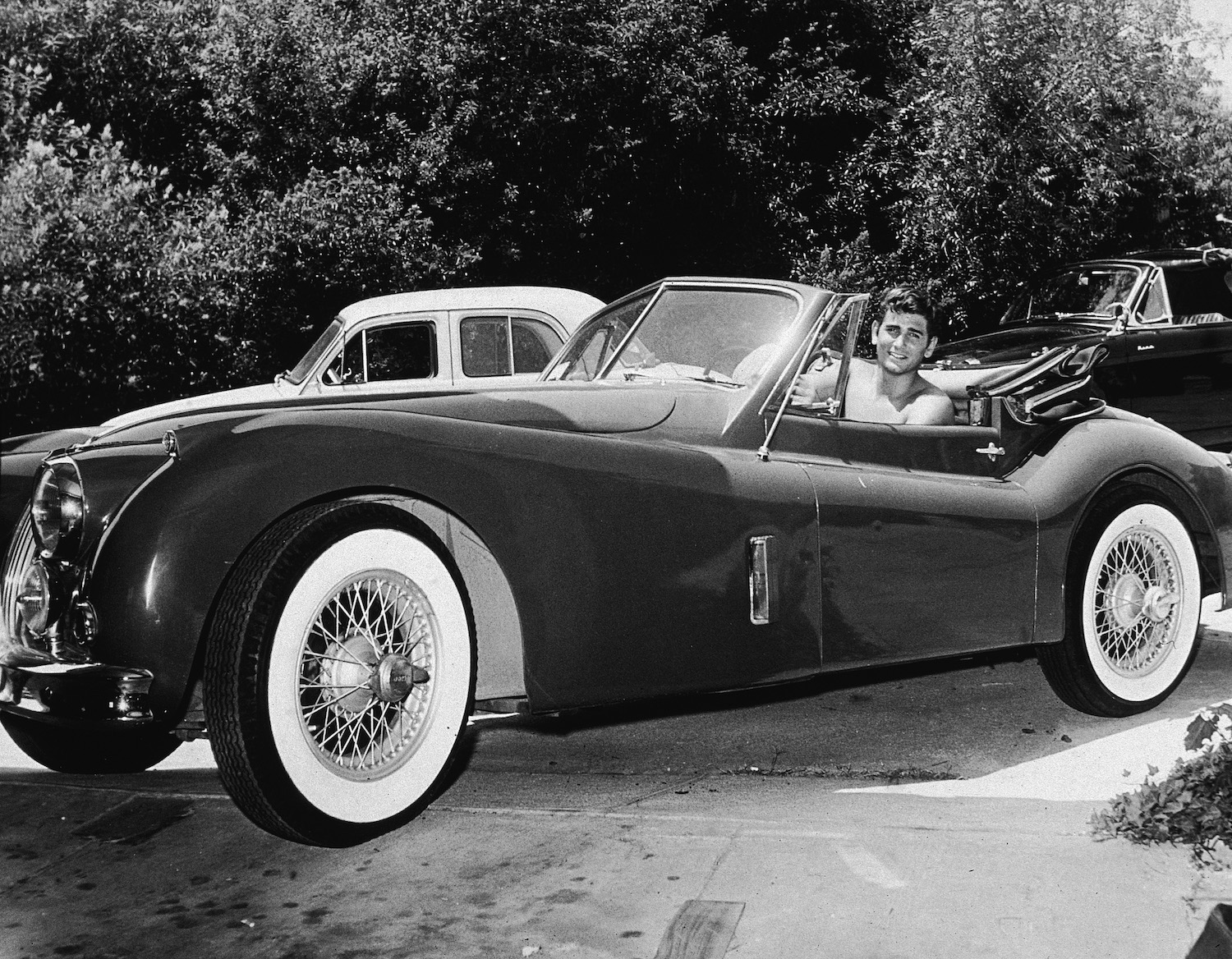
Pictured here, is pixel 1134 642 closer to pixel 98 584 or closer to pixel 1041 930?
pixel 1041 930

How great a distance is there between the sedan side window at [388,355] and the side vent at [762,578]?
4.70 m

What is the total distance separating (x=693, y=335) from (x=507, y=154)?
9.90 m

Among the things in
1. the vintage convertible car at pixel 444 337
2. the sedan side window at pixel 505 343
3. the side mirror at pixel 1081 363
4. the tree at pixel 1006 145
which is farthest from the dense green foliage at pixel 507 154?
the side mirror at pixel 1081 363

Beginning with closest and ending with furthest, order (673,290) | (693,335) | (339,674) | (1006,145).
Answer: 1. (339,674)
2. (693,335)
3. (673,290)
4. (1006,145)

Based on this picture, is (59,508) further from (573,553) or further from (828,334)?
(828,334)

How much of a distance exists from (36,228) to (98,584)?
903 centimetres

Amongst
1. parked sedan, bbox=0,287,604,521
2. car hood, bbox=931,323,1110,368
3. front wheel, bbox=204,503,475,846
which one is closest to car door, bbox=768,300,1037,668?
front wheel, bbox=204,503,475,846

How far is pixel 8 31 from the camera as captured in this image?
42.1 feet

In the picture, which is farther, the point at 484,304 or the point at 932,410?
the point at 484,304

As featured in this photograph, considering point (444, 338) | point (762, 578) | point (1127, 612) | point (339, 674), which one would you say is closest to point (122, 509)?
point (339, 674)

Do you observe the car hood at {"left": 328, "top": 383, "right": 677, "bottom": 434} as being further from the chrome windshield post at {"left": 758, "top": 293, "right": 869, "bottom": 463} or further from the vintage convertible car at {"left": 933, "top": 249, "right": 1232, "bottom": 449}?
the vintage convertible car at {"left": 933, "top": 249, "right": 1232, "bottom": 449}

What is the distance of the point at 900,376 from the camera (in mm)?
5031

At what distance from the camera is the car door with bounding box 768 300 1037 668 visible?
13.9ft

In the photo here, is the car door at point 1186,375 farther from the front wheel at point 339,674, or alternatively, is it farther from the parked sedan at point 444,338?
the front wheel at point 339,674
